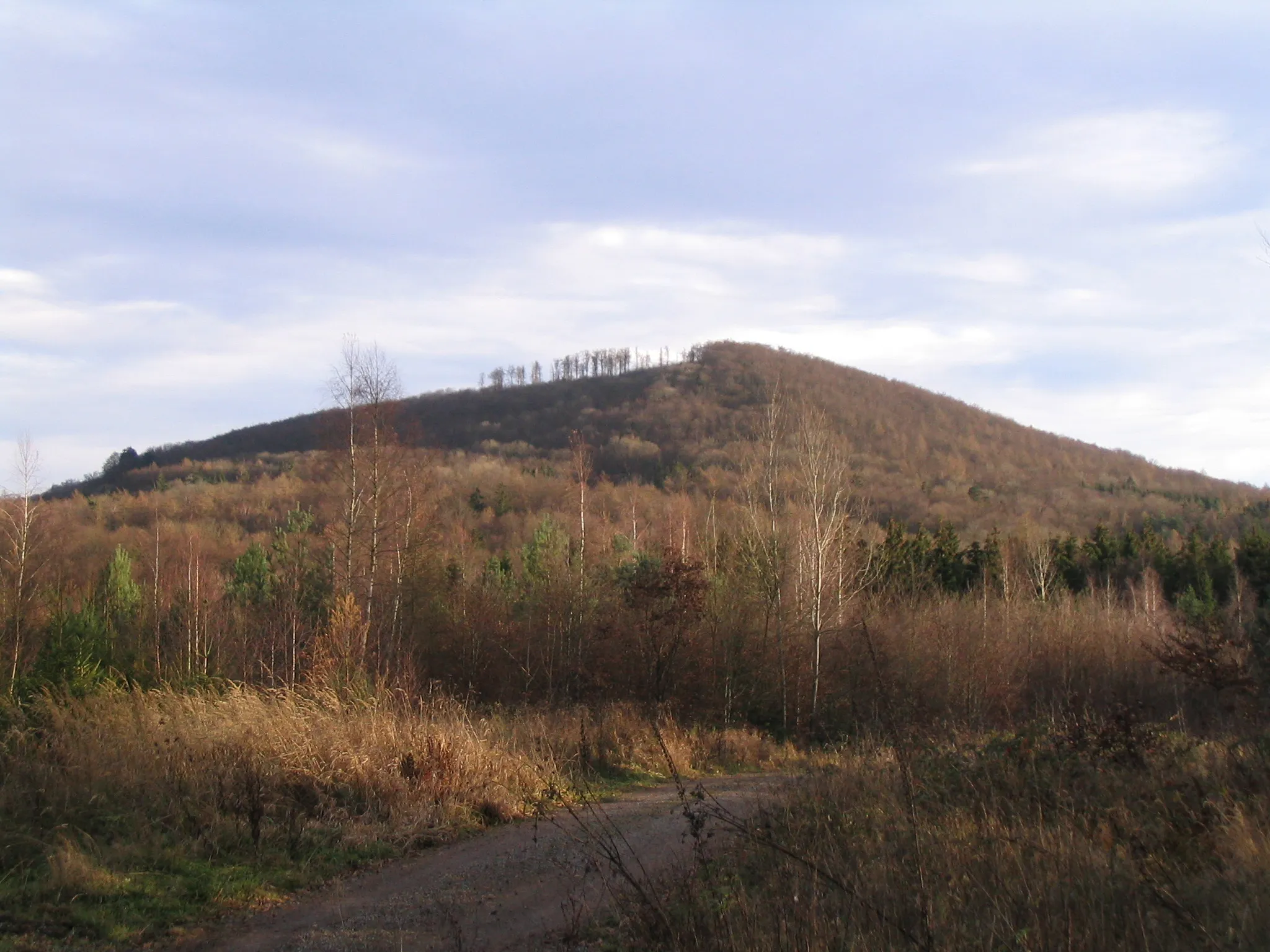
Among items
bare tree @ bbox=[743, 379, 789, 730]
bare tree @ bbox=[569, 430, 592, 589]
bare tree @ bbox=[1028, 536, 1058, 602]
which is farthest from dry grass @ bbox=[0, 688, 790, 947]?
bare tree @ bbox=[1028, 536, 1058, 602]

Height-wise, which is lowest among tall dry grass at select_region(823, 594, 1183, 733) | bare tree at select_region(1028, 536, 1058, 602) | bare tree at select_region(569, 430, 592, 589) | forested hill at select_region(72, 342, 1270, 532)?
tall dry grass at select_region(823, 594, 1183, 733)

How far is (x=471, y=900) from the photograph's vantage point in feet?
23.0

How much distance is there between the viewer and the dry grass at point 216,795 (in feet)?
22.7

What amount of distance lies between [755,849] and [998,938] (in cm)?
264

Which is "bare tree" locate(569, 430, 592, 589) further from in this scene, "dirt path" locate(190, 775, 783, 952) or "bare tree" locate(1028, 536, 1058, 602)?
"bare tree" locate(1028, 536, 1058, 602)

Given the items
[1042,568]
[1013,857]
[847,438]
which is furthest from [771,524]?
[847,438]

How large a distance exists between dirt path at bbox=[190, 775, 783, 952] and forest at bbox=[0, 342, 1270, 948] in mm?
597

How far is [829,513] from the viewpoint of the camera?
81.0 feet

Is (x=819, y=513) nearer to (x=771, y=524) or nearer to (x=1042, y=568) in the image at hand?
(x=771, y=524)

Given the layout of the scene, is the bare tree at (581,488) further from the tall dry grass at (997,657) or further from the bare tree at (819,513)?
the tall dry grass at (997,657)

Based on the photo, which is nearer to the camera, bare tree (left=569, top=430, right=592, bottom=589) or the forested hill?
bare tree (left=569, top=430, right=592, bottom=589)

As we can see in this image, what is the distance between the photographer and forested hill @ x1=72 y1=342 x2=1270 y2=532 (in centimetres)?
7781

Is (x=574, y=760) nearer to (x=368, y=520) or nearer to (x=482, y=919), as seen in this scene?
(x=482, y=919)

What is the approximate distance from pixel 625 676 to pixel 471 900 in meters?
20.4
